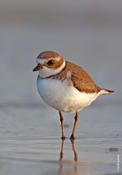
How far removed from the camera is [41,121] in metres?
7.30

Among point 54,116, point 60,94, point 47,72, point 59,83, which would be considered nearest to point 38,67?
point 47,72

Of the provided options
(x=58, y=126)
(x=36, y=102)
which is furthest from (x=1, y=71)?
(x=58, y=126)

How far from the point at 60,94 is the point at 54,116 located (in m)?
1.73

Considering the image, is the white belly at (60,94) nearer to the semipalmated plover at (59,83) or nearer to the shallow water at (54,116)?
the semipalmated plover at (59,83)

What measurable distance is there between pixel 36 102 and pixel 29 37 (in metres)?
A: 7.54

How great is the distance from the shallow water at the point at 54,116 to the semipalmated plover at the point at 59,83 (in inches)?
18.4

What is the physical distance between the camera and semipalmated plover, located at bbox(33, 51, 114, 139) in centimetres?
606

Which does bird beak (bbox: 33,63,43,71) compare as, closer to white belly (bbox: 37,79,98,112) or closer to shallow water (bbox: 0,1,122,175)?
white belly (bbox: 37,79,98,112)

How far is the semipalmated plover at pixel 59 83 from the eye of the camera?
6.06 m

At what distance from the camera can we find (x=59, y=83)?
6062 mm

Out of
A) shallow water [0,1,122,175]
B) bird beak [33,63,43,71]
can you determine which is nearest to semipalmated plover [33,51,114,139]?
bird beak [33,63,43,71]

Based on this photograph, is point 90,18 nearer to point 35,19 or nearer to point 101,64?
point 35,19

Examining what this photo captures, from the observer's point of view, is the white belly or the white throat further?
the white throat

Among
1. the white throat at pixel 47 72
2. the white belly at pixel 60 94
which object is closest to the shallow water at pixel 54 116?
the white belly at pixel 60 94
